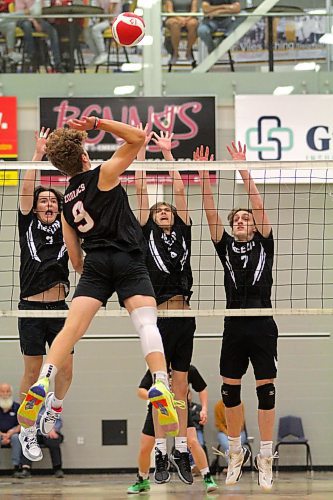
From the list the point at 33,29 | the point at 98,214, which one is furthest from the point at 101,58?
the point at 98,214

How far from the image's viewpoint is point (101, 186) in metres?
7.16

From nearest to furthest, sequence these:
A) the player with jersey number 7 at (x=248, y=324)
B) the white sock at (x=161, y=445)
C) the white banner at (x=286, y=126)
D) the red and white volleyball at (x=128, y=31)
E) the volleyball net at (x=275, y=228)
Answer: the white sock at (x=161, y=445) → the player with jersey number 7 at (x=248, y=324) → the red and white volleyball at (x=128, y=31) → the volleyball net at (x=275, y=228) → the white banner at (x=286, y=126)

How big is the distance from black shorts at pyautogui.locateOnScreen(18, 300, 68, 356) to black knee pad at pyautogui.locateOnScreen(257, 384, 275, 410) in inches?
77.8

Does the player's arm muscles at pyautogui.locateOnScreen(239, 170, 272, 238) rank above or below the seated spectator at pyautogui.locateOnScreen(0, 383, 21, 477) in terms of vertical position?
above

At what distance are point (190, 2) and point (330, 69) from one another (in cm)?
231

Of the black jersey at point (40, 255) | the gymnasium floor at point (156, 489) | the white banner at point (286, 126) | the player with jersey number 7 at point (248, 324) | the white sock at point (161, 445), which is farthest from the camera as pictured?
the white banner at point (286, 126)

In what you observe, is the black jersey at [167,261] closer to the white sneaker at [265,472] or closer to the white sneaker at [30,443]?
the white sneaker at [265,472]

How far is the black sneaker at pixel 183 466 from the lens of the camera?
8.50 metres

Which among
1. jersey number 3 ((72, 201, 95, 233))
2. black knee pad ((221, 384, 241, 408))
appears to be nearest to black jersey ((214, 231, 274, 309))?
black knee pad ((221, 384, 241, 408))

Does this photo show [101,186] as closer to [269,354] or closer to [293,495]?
[269,354]

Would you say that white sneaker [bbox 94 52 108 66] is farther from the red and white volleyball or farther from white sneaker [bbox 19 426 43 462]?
white sneaker [bbox 19 426 43 462]

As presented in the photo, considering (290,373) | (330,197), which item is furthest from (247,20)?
(290,373)

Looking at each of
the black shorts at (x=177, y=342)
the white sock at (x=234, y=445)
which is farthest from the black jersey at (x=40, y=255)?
the white sock at (x=234, y=445)

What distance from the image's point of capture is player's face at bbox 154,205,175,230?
939 centimetres
